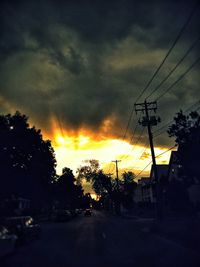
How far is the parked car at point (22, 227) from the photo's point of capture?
16.2 meters

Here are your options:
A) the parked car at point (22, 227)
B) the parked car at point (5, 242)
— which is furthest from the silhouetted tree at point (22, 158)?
the parked car at point (5, 242)

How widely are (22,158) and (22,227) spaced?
29.9 meters

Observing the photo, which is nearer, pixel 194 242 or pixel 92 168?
pixel 194 242

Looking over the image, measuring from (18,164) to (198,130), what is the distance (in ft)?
95.2

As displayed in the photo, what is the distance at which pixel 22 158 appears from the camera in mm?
45906

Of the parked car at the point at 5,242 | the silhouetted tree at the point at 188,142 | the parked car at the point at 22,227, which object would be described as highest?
the silhouetted tree at the point at 188,142

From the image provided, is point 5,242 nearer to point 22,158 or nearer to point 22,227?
point 22,227

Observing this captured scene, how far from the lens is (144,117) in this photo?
30.2 meters

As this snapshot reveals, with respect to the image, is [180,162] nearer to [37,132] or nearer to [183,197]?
[183,197]

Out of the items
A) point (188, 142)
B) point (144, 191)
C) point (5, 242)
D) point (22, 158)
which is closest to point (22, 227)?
point (5, 242)

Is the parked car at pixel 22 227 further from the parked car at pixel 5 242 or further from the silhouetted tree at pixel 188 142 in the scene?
the silhouetted tree at pixel 188 142

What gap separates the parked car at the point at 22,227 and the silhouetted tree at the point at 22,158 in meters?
19.4

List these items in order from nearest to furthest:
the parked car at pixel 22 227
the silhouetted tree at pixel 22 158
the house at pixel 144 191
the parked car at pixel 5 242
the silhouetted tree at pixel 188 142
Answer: the parked car at pixel 5 242
the parked car at pixel 22 227
the silhouetted tree at pixel 188 142
the silhouetted tree at pixel 22 158
the house at pixel 144 191

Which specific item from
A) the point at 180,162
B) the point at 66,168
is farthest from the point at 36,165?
the point at 66,168
